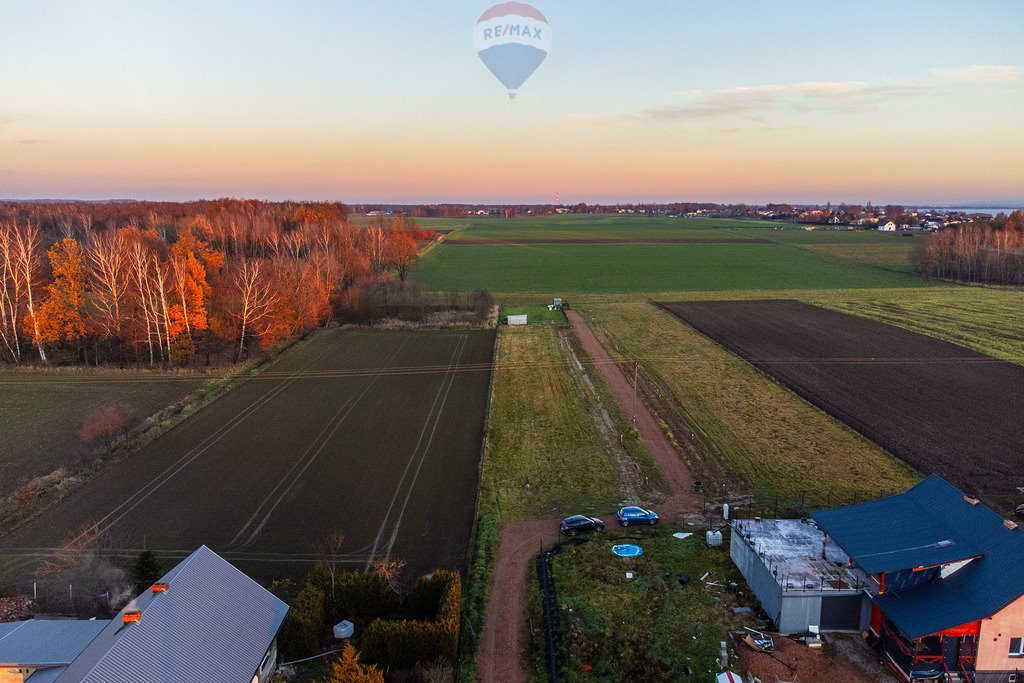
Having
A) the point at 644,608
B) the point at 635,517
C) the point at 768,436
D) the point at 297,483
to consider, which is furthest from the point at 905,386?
the point at 297,483

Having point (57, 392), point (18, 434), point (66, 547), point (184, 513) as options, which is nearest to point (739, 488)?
point (184, 513)

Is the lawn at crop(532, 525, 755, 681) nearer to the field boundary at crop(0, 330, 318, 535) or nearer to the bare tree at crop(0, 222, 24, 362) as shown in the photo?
the field boundary at crop(0, 330, 318, 535)

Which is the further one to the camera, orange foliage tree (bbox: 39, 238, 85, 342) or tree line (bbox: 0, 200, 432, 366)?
tree line (bbox: 0, 200, 432, 366)

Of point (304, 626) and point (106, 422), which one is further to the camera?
point (106, 422)

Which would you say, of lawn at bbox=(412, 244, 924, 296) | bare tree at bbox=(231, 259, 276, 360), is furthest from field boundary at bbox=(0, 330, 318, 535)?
lawn at bbox=(412, 244, 924, 296)

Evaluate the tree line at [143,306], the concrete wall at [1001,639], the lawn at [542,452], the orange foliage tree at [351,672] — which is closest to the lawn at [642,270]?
the tree line at [143,306]

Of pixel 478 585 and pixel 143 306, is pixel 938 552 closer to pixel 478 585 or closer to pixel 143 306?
pixel 478 585

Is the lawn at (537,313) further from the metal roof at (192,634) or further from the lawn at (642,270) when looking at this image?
the metal roof at (192,634)
